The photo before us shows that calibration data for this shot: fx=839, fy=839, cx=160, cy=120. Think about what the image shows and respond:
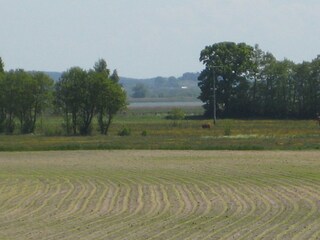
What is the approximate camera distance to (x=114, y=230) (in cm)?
1848

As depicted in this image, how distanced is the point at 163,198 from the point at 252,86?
10085 centimetres

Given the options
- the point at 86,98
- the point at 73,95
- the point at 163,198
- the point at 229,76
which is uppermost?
the point at 229,76

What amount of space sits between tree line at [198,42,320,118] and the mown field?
76.8m

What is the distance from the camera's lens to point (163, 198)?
25.5m

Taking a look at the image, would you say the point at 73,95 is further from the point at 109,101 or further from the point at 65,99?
the point at 109,101

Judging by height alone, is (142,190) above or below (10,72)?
below

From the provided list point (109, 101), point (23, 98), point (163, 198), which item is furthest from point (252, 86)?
point (163, 198)

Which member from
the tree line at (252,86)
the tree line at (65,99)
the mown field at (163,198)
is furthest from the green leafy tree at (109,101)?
the mown field at (163,198)

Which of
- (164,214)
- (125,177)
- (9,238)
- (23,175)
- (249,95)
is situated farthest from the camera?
(249,95)

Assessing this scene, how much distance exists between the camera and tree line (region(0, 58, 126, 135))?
8888cm

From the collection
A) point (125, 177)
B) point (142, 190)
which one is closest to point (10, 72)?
point (125, 177)

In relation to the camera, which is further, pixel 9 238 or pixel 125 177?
pixel 125 177

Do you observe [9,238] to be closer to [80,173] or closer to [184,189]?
[184,189]

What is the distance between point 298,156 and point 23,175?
56.2ft
